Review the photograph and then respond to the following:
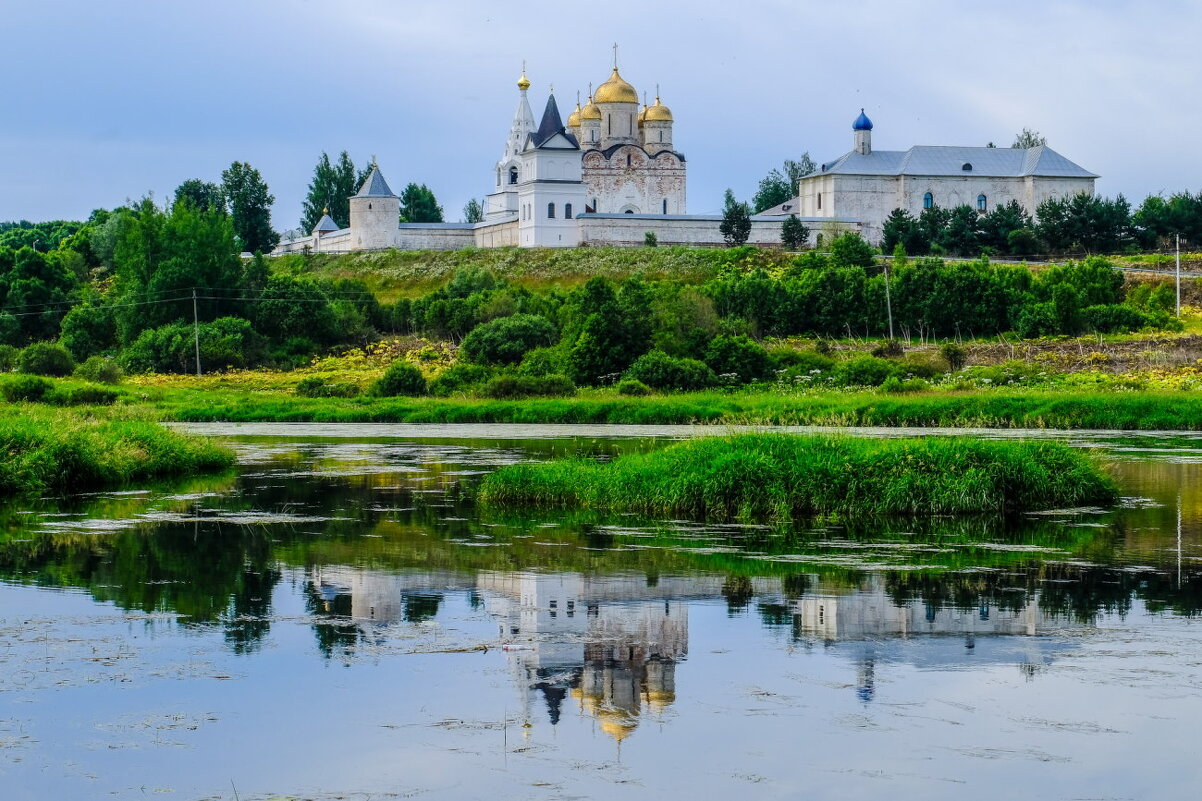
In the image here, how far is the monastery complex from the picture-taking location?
60.1 meters

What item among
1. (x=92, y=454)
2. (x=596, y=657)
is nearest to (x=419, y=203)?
(x=92, y=454)

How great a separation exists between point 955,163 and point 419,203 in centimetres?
2538

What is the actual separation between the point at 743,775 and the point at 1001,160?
62992 millimetres

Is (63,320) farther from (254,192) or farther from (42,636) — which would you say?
(42,636)

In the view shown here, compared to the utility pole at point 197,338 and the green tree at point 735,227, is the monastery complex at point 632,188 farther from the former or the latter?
the utility pole at point 197,338

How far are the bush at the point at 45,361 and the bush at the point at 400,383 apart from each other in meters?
11.4

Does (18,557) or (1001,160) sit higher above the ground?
(1001,160)

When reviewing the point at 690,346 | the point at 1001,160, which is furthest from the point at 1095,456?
the point at 1001,160

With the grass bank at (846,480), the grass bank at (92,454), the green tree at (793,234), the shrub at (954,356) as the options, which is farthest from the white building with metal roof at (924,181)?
the grass bank at (846,480)

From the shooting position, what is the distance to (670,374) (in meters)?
33.8

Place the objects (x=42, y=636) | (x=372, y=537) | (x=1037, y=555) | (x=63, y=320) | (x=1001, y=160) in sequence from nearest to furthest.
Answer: (x=42, y=636), (x=1037, y=555), (x=372, y=537), (x=63, y=320), (x=1001, y=160)

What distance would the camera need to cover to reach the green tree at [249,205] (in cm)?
6888

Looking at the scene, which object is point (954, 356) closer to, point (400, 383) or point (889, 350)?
point (889, 350)

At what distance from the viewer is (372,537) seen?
1300 cm
